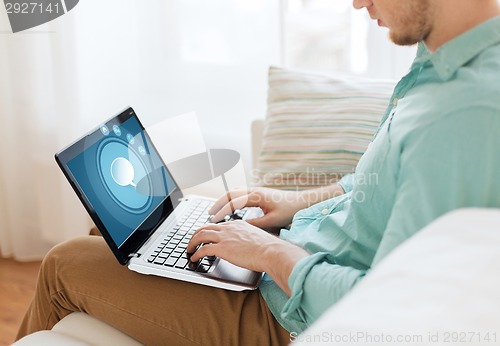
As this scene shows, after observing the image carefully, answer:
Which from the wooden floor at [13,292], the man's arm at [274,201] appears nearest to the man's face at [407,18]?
the man's arm at [274,201]

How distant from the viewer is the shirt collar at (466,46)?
977 millimetres

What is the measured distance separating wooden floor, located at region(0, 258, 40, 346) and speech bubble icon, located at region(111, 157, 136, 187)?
37.9 inches

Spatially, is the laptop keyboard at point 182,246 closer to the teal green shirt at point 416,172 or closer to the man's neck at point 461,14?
the teal green shirt at point 416,172

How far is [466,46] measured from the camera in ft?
3.23

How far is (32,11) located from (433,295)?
1.85 m

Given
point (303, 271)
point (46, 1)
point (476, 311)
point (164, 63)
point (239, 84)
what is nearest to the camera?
point (476, 311)

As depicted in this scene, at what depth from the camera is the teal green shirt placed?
0.87 metres

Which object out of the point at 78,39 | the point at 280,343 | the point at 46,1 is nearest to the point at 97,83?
the point at 78,39

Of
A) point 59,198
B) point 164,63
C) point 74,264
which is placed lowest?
point 59,198

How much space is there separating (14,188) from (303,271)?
1.67 metres

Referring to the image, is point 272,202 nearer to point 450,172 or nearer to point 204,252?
point 204,252

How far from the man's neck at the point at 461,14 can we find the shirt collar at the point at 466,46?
3 centimetres

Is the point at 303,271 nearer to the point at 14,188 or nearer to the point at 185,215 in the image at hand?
the point at 185,215

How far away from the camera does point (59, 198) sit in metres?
2.39
